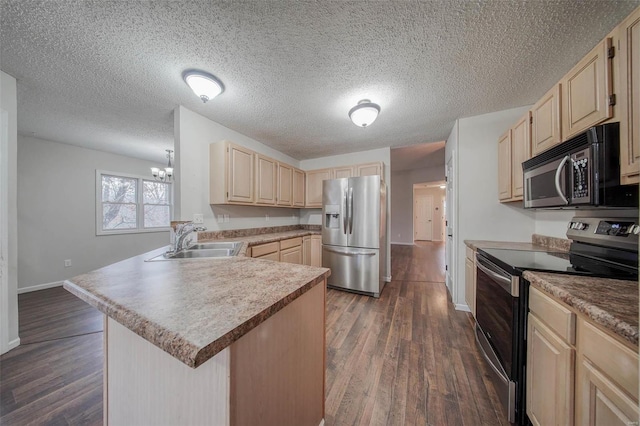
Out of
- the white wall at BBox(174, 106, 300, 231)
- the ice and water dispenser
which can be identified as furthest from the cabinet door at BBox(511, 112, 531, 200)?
the white wall at BBox(174, 106, 300, 231)

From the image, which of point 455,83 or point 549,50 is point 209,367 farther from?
point 549,50

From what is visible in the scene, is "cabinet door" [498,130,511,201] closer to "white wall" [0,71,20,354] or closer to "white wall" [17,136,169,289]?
"white wall" [0,71,20,354]

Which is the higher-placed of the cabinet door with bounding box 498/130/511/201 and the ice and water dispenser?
the cabinet door with bounding box 498/130/511/201

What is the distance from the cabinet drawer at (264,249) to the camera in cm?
250

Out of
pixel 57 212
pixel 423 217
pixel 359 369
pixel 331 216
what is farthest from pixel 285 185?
pixel 423 217

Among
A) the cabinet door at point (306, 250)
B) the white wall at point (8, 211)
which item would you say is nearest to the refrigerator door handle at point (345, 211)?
the cabinet door at point (306, 250)

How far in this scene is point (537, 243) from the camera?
7.25 ft

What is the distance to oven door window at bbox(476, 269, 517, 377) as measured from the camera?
1233mm

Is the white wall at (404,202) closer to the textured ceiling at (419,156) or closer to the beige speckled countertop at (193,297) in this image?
the textured ceiling at (419,156)

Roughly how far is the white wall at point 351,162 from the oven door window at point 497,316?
2.03 m

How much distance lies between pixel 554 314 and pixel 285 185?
3282 millimetres

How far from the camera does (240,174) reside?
2732mm

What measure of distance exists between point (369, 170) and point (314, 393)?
3.21 metres

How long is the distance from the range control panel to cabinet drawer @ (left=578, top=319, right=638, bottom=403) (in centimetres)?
72
